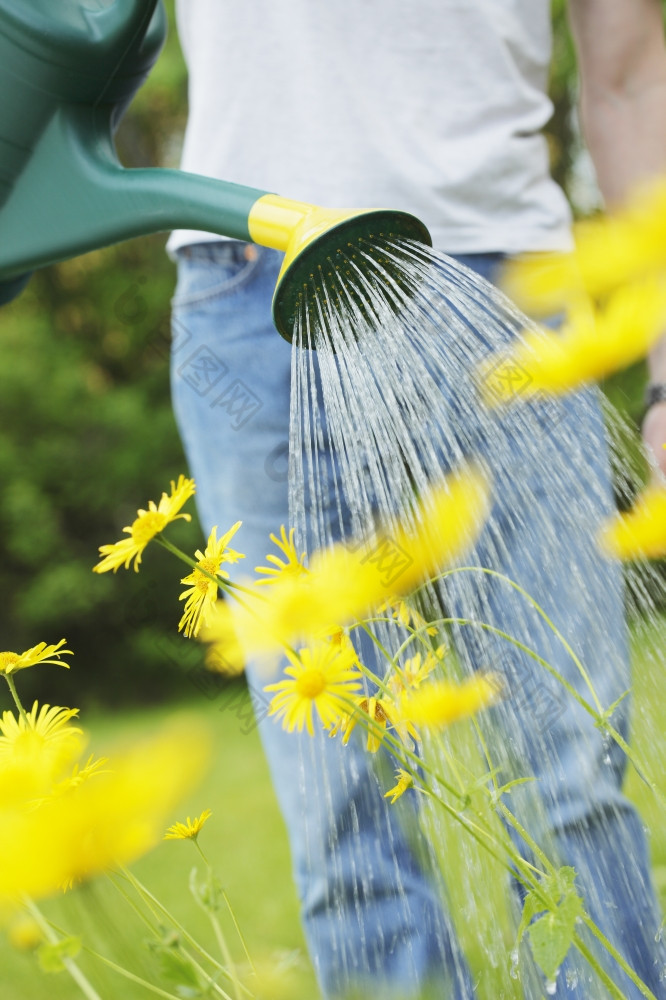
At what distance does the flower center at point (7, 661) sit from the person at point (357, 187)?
329 millimetres

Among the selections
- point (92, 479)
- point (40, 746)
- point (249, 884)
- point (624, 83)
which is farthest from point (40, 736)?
point (92, 479)

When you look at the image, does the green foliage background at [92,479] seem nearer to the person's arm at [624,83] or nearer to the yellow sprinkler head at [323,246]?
the person's arm at [624,83]

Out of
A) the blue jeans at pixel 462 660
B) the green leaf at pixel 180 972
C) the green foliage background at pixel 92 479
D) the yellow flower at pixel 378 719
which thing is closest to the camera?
the green leaf at pixel 180 972

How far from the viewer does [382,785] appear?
2.06 feet

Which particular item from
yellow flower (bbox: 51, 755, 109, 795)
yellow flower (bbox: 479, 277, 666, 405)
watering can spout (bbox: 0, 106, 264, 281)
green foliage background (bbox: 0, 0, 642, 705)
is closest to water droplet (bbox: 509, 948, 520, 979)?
yellow flower (bbox: 51, 755, 109, 795)

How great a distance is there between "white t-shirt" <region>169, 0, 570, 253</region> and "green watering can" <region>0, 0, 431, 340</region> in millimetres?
160

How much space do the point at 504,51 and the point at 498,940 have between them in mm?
684

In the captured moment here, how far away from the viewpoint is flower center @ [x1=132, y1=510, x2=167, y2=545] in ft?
1.58

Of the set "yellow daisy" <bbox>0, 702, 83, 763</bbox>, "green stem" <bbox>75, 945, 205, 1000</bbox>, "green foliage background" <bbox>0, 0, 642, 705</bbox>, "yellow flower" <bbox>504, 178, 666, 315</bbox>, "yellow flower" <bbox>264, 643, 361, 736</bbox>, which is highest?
"yellow flower" <bbox>504, 178, 666, 315</bbox>

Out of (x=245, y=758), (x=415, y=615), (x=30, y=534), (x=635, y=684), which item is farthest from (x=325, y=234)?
(x=30, y=534)

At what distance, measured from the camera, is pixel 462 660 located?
0.65 metres

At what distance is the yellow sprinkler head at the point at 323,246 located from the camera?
1.66 feet

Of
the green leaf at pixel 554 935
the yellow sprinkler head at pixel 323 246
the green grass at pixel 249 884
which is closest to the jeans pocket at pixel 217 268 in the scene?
the yellow sprinkler head at pixel 323 246

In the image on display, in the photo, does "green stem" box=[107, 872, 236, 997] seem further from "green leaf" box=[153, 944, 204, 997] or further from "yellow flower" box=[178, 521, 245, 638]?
"yellow flower" box=[178, 521, 245, 638]
